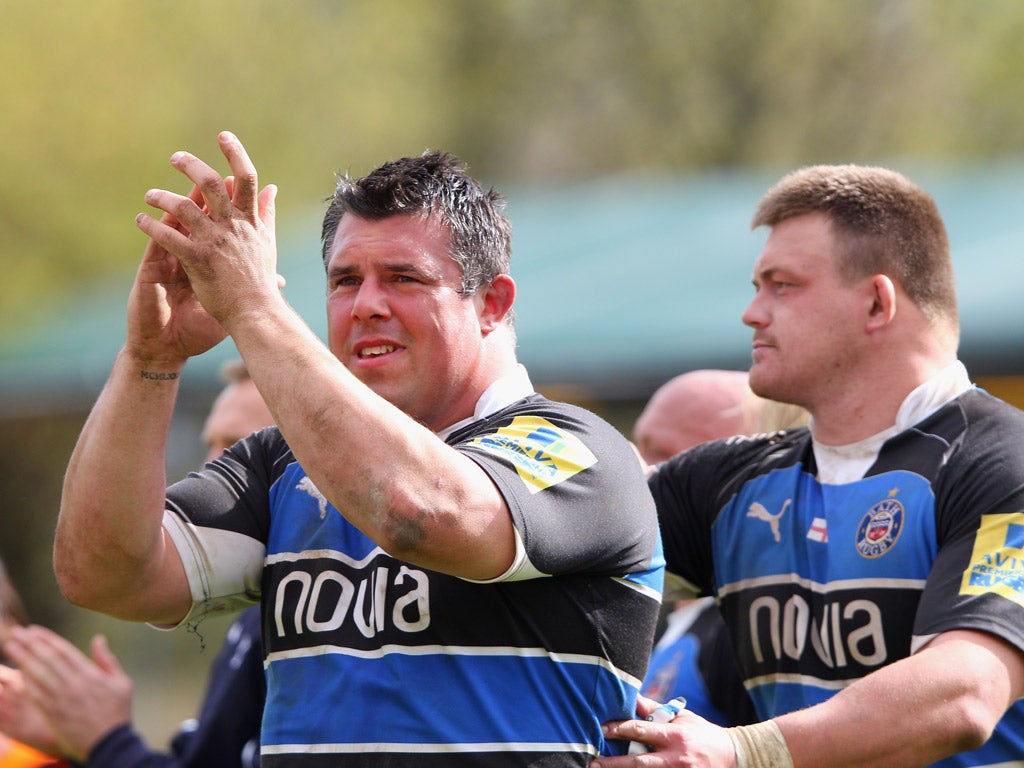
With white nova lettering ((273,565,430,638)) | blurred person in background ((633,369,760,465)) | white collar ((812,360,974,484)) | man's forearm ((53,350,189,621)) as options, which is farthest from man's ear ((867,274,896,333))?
man's forearm ((53,350,189,621))

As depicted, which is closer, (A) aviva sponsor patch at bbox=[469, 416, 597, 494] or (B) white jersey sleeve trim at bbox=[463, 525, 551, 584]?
(B) white jersey sleeve trim at bbox=[463, 525, 551, 584]

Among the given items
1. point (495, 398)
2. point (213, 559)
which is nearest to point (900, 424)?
point (495, 398)

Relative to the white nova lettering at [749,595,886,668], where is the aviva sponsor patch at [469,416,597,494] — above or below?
above

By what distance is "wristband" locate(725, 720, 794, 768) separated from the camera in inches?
114

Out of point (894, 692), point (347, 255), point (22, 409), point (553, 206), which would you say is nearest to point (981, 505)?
point (894, 692)

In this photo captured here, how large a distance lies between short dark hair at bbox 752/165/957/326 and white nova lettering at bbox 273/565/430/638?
158 centimetres

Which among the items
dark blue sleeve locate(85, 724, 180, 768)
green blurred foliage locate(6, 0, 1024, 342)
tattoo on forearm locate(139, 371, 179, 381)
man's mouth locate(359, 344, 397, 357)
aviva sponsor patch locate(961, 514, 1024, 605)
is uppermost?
green blurred foliage locate(6, 0, 1024, 342)

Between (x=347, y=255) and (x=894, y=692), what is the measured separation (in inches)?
59.4

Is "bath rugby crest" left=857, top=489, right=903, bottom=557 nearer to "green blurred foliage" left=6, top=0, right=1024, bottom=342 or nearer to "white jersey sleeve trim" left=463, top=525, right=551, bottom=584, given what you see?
"white jersey sleeve trim" left=463, top=525, right=551, bottom=584

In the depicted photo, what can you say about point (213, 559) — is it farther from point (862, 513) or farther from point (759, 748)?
point (862, 513)

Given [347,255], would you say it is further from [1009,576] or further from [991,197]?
[991,197]

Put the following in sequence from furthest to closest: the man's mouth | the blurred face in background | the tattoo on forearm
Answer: the blurred face in background → the man's mouth → the tattoo on forearm

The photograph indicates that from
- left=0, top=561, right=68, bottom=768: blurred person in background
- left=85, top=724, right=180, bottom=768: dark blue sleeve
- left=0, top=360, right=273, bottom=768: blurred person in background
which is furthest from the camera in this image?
left=85, top=724, right=180, bottom=768: dark blue sleeve

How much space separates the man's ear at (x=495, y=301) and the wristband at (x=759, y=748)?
1.03 meters
